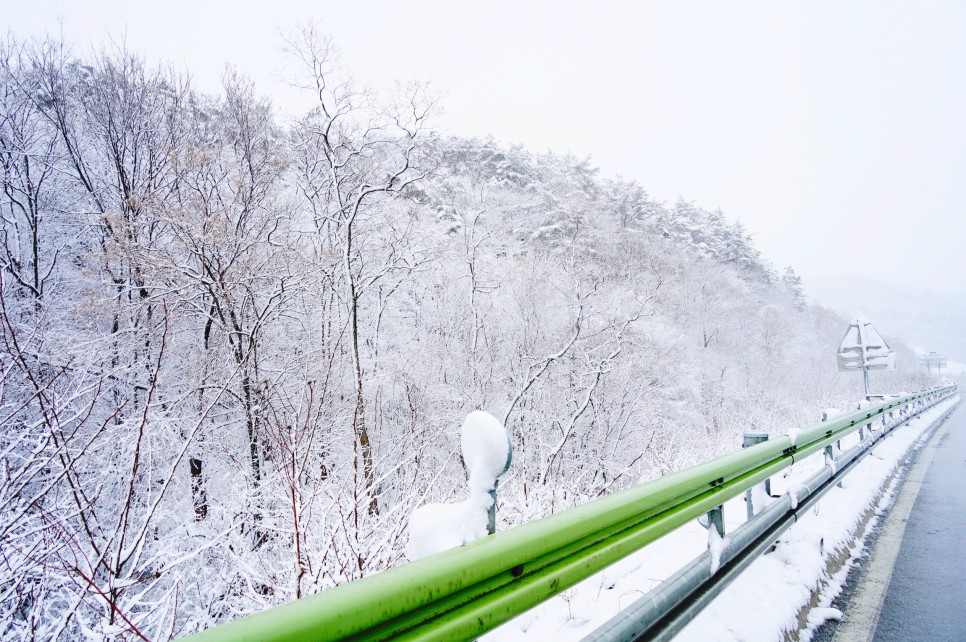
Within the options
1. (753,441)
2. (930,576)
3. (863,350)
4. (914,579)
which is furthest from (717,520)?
(863,350)

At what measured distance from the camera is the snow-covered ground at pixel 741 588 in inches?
94.9

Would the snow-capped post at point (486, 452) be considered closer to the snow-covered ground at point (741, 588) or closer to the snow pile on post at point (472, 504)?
the snow pile on post at point (472, 504)

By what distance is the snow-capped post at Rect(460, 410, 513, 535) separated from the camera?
1.40m

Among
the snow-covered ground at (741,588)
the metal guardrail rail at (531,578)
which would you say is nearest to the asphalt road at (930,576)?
the snow-covered ground at (741,588)

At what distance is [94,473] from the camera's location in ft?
32.0

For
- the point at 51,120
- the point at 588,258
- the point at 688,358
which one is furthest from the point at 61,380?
the point at 688,358

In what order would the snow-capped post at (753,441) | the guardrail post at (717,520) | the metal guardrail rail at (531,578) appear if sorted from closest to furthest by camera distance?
the metal guardrail rail at (531,578) → the guardrail post at (717,520) → the snow-capped post at (753,441)

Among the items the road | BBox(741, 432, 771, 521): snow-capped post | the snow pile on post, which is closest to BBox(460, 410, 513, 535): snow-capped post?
the snow pile on post

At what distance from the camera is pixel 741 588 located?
2756mm

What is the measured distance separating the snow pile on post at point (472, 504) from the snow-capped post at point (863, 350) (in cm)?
1398

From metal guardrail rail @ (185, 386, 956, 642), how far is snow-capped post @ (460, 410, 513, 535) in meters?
0.17

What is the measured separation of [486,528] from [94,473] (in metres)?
11.9

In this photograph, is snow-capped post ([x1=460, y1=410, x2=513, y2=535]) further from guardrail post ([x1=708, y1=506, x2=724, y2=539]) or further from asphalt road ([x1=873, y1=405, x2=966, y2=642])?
asphalt road ([x1=873, y1=405, x2=966, y2=642])

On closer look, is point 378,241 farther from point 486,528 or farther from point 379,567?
point 486,528
